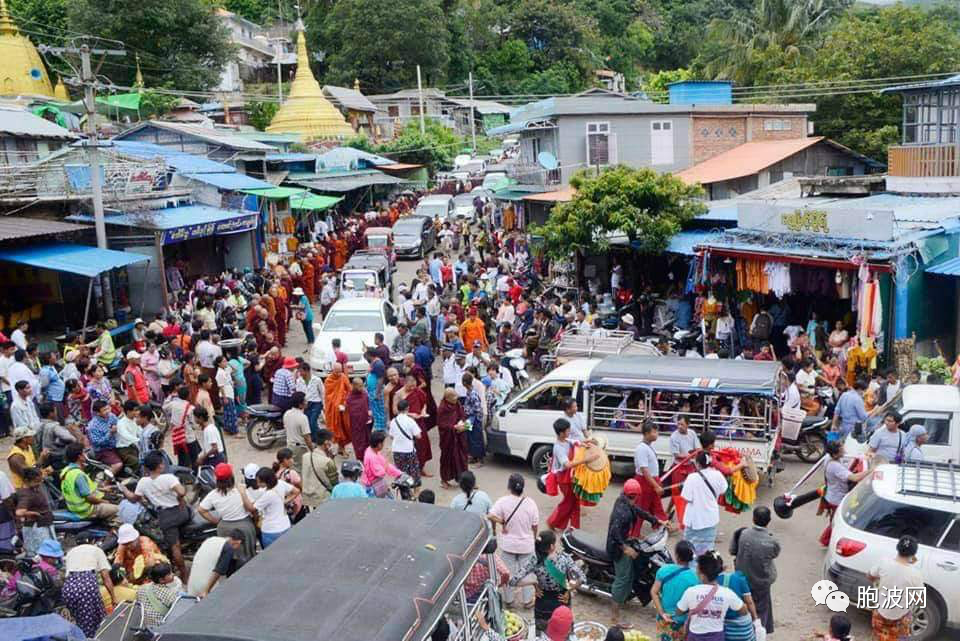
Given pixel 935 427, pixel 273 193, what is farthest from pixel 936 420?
pixel 273 193

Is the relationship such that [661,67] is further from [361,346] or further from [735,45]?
[361,346]

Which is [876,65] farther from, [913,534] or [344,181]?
[913,534]

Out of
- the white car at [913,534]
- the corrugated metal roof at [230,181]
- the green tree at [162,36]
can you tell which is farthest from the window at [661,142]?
the green tree at [162,36]

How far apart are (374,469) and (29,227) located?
1181 centimetres

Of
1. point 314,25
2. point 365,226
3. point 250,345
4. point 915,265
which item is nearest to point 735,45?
point 365,226

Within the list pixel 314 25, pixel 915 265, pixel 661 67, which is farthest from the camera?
pixel 661 67

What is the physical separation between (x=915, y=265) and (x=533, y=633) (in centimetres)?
1028

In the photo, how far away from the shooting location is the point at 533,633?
24.6 feet

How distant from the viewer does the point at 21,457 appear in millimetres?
9609

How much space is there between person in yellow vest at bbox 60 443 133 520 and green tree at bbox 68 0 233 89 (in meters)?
47.3

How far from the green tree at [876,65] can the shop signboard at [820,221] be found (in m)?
17.6

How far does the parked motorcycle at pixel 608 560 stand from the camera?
8.40 m

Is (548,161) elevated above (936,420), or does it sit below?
above

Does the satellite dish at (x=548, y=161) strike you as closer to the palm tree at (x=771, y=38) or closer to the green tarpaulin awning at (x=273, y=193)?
the green tarpaulin awning at (x=273, y=193)
